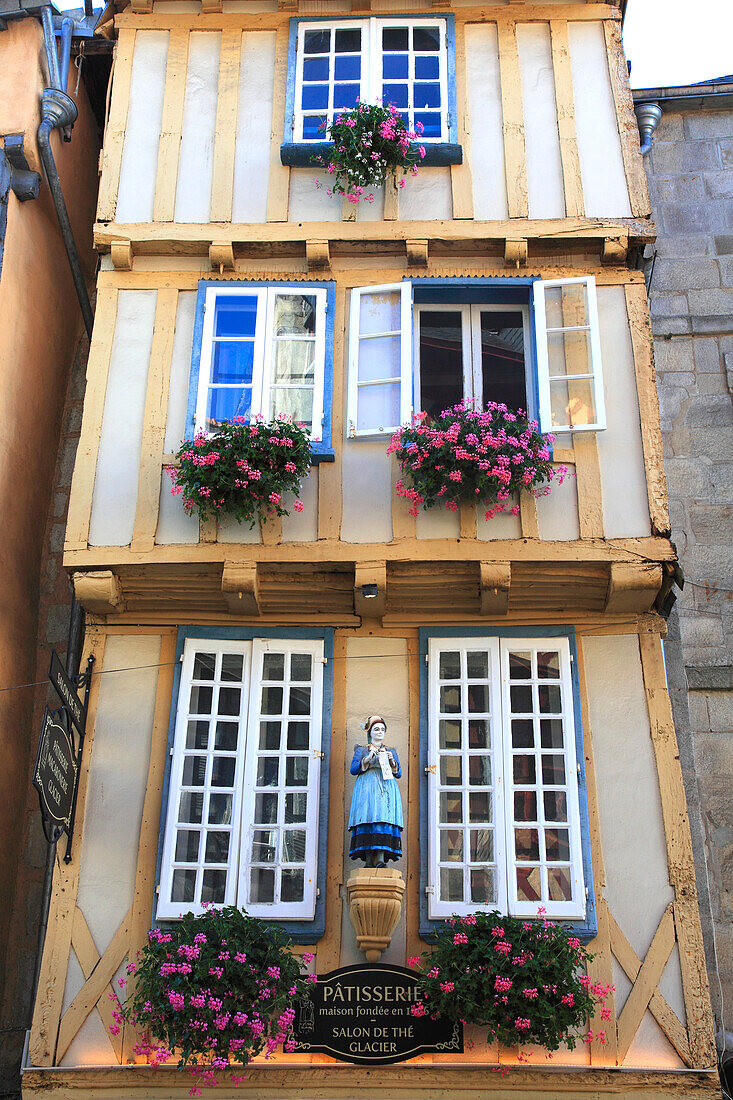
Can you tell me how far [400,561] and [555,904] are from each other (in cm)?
243

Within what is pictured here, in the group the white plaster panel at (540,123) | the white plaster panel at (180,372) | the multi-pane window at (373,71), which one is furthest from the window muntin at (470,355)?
the white plaster panel at (180,372)

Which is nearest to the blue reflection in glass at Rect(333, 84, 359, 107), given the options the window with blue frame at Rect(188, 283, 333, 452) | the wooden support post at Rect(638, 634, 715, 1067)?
the window with blue frame at Rect(188, 283, 333, 452)

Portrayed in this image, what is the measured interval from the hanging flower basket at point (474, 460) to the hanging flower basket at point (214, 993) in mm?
3062

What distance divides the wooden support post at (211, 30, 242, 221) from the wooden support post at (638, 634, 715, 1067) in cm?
468

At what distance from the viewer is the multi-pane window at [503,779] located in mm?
7867

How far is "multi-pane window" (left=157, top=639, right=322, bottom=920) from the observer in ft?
26.1

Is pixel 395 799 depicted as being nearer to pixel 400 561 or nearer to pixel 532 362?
pixel 400 561

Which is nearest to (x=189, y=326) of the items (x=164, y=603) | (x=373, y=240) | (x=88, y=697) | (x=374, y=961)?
(x=373, y=240)

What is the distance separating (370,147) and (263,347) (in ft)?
5.77

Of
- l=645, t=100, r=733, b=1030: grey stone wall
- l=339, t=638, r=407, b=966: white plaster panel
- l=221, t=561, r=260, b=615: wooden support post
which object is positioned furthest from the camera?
l=645, t=100, r=733, b=1030: grey stone wall

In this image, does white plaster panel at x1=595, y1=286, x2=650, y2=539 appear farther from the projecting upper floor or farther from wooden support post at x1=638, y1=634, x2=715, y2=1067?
wooden support post at x1=638, y1=634, x2=715, y2=1067

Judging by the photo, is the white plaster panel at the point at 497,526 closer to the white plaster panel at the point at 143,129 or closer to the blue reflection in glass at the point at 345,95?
the white plaster panel at the point at 143,129

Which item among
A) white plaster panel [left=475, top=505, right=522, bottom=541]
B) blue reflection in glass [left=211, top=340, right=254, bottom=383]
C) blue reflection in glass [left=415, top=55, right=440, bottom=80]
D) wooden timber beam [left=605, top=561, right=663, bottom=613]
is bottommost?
wooden timber beam [left=605, top=561, right=663, bottom=613]

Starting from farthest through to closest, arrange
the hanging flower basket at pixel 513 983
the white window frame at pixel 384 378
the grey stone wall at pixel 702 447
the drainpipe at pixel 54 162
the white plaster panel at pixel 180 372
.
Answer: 1. the drainpipe at pixel 54 162
2. the grey stone wall at pixel 702 447
3. the white plaster panel at pixel 180 372
4. the white window frame at pixel 384 378
5. the hanging flower basket at pixel 513 983
